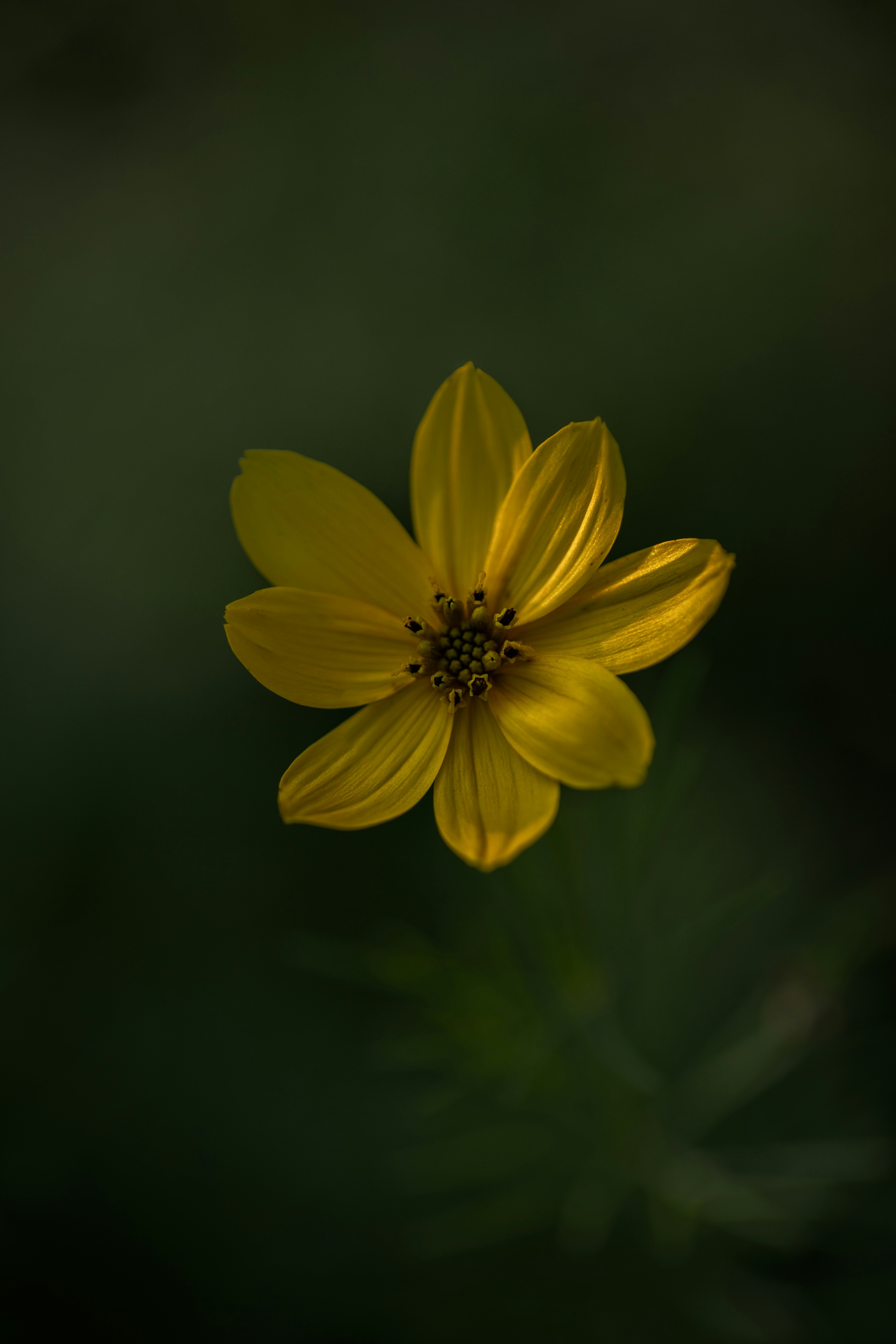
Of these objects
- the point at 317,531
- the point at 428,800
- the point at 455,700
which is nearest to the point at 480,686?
the point at 455,700

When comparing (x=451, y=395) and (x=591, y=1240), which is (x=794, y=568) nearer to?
(x=451, y=395)

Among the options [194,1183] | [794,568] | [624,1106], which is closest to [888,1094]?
[624,1106]

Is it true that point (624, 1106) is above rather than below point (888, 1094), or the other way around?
above

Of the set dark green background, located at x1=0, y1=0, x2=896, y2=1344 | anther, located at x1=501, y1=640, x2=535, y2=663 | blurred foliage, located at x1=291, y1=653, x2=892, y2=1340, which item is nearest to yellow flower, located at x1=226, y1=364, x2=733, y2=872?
anther, located at x1=501, y1=640, x2=535, y2=663

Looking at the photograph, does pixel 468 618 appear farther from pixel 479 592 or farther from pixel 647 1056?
pixel 647 1056

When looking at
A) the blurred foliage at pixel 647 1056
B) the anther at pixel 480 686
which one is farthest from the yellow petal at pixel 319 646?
the blurred foliage at pixel 647 1056

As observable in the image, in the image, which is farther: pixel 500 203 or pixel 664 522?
pixel 500 203

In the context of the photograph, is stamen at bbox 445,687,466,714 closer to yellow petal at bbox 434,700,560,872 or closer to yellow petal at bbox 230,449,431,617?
yellow petal at bbox 434,700,560,872
